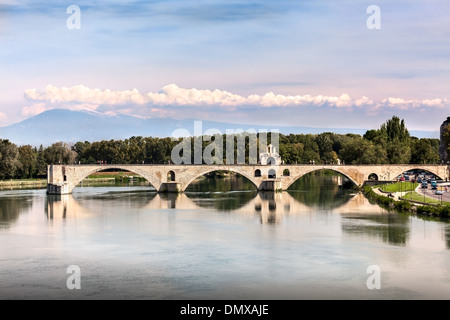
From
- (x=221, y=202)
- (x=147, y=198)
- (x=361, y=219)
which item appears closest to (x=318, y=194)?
(x=221, y=202)

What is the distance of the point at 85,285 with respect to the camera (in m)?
23.4

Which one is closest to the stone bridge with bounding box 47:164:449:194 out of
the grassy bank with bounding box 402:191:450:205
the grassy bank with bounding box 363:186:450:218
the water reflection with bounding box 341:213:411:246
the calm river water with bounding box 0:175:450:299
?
the calm river water with bounding box 0:175:450:299

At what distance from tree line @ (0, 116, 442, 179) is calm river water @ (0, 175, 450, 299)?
1114 inches

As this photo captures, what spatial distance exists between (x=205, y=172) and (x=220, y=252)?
38447 mm

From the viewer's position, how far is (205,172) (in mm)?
68062

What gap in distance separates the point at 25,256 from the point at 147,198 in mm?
30602

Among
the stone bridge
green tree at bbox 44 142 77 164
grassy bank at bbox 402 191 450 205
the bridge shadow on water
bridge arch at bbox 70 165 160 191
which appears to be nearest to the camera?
grassy bank at bbox 402 191 450 205

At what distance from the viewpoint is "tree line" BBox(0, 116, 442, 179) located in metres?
78.1

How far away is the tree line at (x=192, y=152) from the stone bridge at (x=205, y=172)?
3.52 meters

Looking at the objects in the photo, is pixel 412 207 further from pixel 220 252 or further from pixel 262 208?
pixel 220 252

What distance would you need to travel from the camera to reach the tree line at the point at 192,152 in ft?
256

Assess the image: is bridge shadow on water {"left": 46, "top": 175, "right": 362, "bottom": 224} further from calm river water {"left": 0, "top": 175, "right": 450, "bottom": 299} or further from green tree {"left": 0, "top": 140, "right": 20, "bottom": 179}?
green tree {"left": 0, "top": 140, "right": 20, "bottom": 179}
